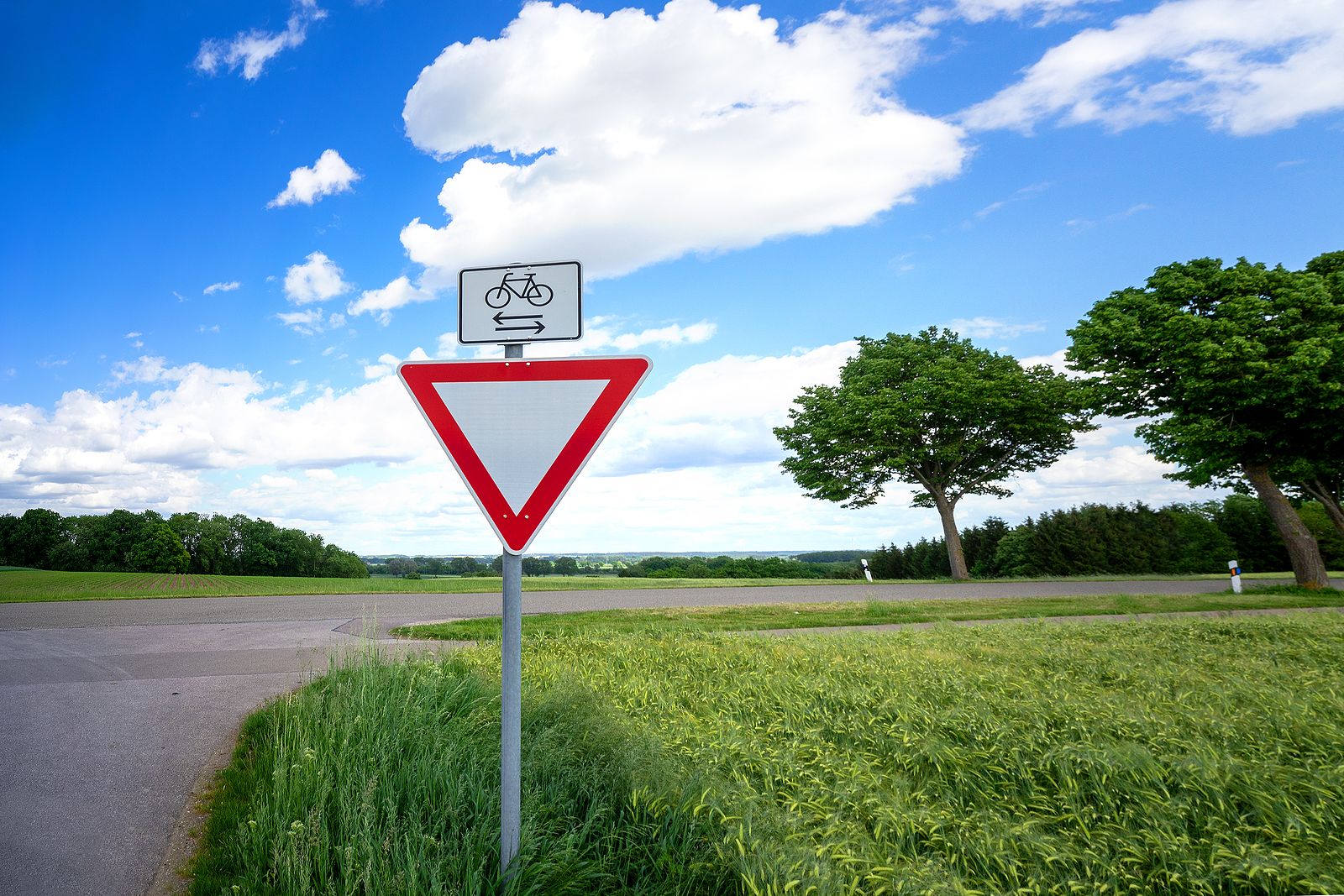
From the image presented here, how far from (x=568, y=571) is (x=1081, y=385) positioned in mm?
26439

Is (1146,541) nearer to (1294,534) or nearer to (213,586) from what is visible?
(1294,534)

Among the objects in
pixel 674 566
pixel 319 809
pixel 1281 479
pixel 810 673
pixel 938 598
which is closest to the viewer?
pixel 319 809

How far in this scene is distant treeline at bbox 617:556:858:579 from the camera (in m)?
43.1

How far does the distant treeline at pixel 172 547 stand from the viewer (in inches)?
1601

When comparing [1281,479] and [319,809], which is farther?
[1281,479]

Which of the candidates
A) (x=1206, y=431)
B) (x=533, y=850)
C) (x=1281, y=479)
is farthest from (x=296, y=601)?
(x=1281, y=479)

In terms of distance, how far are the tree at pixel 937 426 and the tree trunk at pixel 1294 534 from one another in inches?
311

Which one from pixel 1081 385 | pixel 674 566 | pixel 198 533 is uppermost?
pixel 1081 385

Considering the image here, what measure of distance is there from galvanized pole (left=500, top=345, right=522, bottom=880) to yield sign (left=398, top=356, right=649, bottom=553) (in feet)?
0.56

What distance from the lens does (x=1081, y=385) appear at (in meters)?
23.9

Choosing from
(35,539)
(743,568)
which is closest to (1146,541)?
(743,568)

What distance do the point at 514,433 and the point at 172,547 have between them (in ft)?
158

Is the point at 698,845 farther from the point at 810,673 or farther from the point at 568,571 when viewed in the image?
the point at 568,571

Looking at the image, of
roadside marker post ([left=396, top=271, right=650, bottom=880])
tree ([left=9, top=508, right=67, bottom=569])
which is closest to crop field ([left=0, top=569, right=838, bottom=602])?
roadside marker post ([left=396, top=271, right=650, bottom=880])
